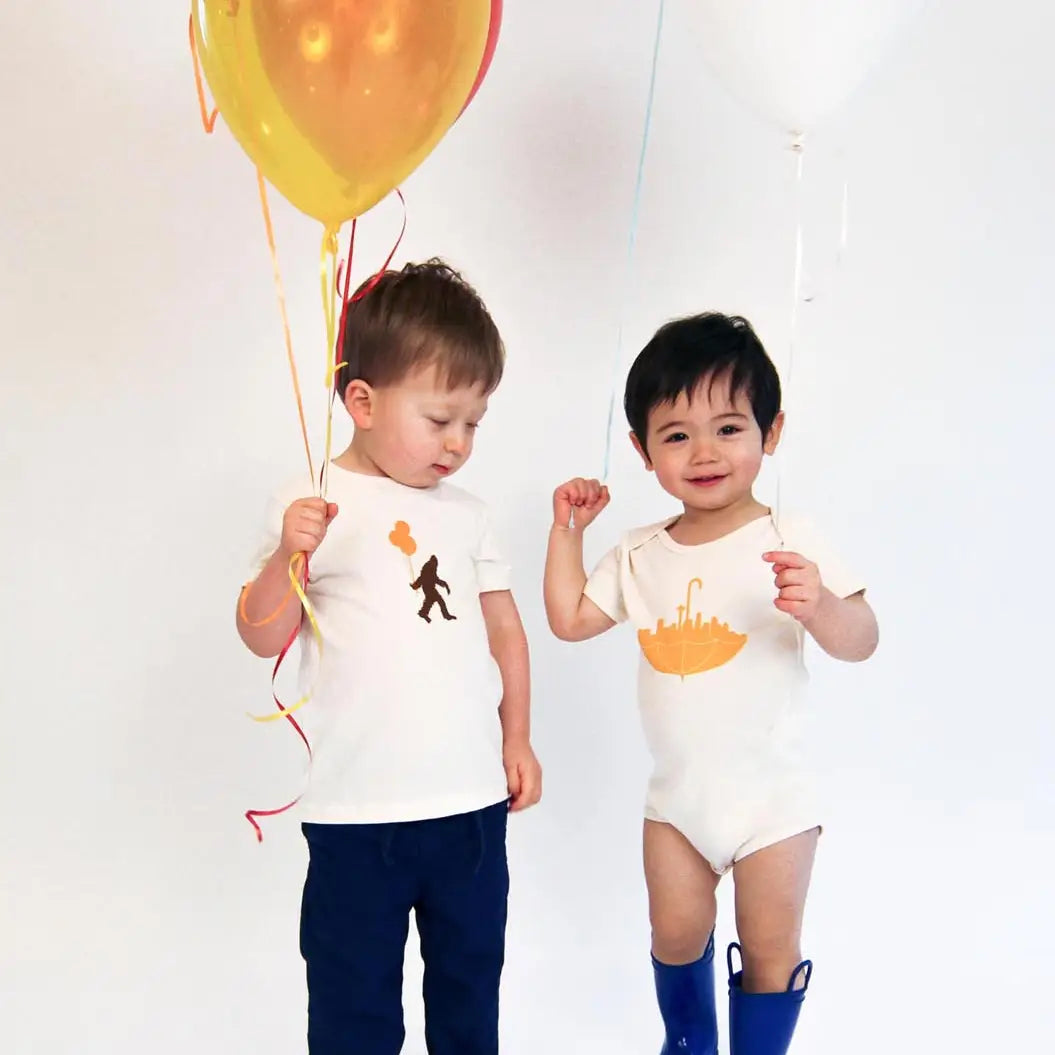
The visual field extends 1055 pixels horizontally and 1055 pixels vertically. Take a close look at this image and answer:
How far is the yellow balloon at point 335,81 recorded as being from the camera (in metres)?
1.15

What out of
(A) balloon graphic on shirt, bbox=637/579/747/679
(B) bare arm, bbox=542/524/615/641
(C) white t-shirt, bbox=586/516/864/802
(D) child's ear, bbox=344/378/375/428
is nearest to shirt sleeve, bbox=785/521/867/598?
(C) white t-shirt, bbox=586/516/864/802

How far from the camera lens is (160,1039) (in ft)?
5.62

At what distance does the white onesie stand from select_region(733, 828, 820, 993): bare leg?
15 millimetres

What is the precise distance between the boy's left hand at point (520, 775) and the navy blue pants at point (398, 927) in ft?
0.12

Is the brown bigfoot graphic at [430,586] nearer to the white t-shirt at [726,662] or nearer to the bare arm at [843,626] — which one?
the white t-shirt at [726,662]

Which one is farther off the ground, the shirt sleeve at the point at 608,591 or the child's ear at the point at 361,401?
the child's ear at the point at 361,401

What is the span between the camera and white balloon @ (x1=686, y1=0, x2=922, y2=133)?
1.30m

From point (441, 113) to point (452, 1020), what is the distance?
952 millimetres

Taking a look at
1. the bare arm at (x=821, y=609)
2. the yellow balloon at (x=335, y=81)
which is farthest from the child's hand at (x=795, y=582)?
the yellow balloon at (x=335, y=81)

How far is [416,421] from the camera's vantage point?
1.30 meters

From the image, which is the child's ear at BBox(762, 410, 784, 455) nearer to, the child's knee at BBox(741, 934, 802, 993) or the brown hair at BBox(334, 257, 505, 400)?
the brown hair at BBox(334, 257, 505, 400)

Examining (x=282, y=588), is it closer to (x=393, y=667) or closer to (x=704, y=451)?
(x=393, y=667)

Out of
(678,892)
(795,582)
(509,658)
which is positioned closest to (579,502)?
(509,658)

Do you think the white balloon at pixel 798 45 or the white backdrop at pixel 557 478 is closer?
the white balloon at pixel 798 45
